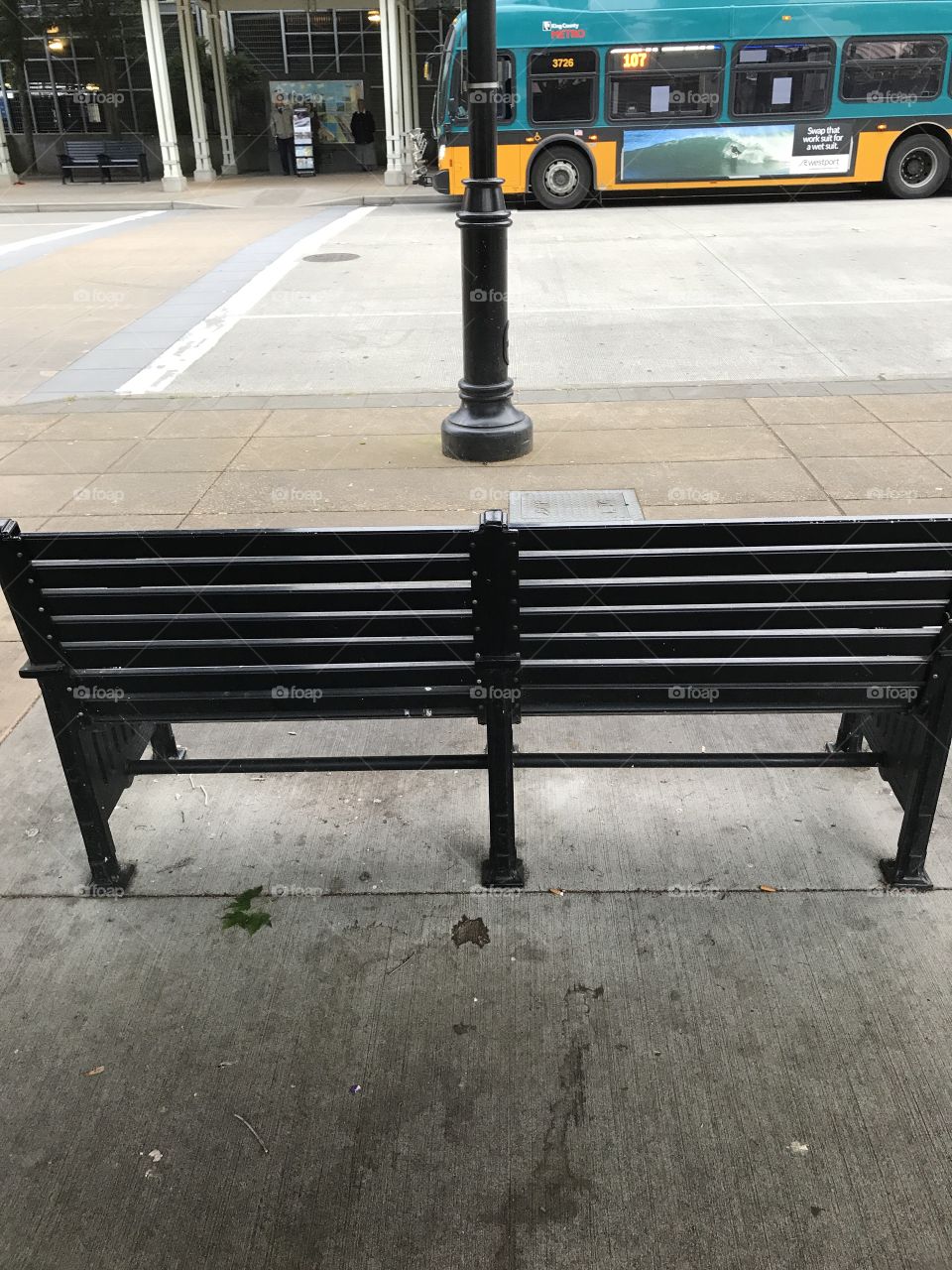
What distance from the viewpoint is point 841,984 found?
2646 millimetres

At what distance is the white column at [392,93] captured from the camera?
24680mm

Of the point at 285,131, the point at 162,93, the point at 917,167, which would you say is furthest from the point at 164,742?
the point at 285,131

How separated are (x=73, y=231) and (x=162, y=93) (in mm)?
9053

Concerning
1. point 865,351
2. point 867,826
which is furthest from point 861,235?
point 867,826

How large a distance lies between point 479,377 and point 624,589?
4237mm

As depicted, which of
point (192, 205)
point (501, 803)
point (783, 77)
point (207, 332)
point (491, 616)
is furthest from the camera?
point (192, 205)

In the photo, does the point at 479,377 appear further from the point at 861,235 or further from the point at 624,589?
the point at 861,235

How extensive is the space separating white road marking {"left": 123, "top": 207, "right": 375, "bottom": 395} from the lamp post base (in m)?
3.31

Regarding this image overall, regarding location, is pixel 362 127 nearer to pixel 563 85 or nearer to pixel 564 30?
pixel 563 85

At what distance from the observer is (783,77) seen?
1897cm

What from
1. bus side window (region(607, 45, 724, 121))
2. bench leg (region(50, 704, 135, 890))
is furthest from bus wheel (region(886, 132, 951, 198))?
bench leg (region(50, 704, 135, 890))

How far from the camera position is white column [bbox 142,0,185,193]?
25.2m

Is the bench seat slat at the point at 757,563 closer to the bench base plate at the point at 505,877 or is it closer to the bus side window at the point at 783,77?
the bench base plate at the point at 505,877

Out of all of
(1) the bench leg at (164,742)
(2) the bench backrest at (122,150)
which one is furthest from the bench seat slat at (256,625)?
(2) the bench backrest at (122,150)
